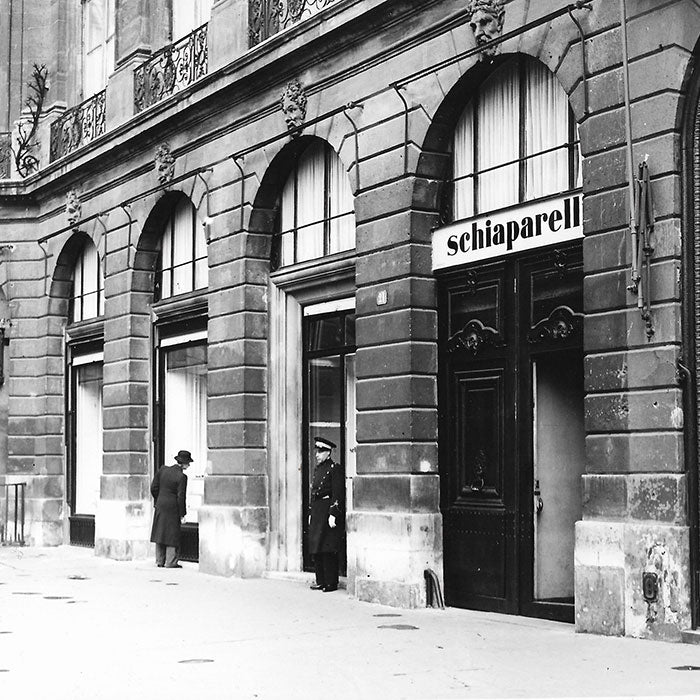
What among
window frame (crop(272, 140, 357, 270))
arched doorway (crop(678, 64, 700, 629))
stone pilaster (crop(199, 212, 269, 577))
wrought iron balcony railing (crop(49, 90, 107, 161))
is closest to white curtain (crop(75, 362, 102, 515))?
wrought iron balcony railing (crop(49, 90, 107, 161))

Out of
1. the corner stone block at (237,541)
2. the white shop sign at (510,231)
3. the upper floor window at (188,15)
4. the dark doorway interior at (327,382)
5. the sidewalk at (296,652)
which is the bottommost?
the sidewalk at (296,652)

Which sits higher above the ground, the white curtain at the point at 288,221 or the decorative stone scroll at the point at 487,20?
the decorative stone scroll at the point at 487,20

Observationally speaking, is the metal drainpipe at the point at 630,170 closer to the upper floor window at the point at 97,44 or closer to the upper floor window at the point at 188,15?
the upper floor window at the point at 188,15

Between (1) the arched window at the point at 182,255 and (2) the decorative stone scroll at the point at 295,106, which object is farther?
(1) the arched window at the point at 182,255

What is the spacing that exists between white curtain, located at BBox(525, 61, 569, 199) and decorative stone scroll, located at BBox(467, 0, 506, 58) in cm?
50

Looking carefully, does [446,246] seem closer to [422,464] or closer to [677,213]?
[422,464]

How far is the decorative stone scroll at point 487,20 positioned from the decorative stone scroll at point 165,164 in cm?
787

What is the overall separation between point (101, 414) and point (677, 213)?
15.1 m

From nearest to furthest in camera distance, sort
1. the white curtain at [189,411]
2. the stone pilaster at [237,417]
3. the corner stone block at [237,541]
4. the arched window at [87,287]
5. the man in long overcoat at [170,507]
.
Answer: the corner stone block at [237,541], the stone pilaster at [237,417], the man in long overcoat at [170,507], the white curtain at [189,411], the arched window at [87,287]

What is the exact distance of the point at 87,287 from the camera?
25.1m

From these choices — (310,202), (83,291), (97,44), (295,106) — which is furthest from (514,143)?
(97,44)

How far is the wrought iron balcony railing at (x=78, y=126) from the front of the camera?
2433 centimetres

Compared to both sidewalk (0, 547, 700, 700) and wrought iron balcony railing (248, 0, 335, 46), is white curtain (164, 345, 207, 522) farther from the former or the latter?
wrought iron balcony railing (248, 0, 335, 46)

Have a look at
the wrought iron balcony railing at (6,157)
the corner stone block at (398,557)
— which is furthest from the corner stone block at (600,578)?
the wrought iron balcony railing at (6,157)
